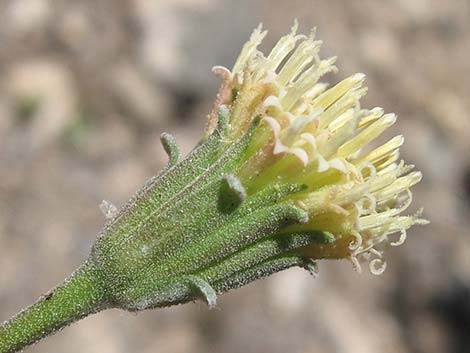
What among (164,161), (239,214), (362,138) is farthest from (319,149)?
(164,161)

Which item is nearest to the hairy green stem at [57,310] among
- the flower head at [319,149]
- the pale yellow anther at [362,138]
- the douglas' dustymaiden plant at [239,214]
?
the douglas' dustymaiden plant at [239,214]

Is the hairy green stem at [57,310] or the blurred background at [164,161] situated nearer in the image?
the hairy green stem at [57,310]

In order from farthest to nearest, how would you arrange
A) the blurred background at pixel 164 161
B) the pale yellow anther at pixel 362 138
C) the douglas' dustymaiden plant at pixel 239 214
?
the blurred background at pixel 164 161 < the pale yellow anther at pixel 362 138 < the douglas' dustymaiden plant at pixel 239 214

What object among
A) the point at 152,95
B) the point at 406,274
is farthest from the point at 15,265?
the point at 406,274

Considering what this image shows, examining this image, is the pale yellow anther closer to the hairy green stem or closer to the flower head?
the flower head

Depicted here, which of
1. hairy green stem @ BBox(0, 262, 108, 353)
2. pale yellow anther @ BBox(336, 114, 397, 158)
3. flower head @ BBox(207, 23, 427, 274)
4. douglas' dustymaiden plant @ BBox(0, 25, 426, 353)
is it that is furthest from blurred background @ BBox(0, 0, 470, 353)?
pale yellow anther @ BBox(336, 114, 397, 158)

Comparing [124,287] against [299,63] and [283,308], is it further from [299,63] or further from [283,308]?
[283,308]

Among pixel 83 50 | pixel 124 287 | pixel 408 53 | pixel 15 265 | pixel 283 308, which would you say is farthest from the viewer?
pixel 408 53

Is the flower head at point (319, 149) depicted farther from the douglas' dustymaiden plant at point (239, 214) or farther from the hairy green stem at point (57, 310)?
the hairy green stem at point (57, 310)
